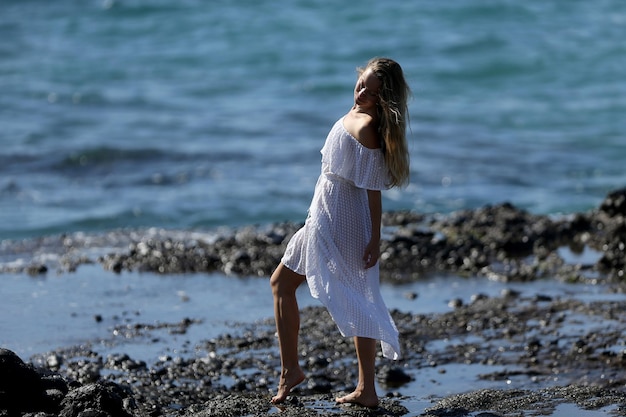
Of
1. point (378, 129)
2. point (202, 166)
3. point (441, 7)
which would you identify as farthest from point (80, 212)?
point (441, 7)

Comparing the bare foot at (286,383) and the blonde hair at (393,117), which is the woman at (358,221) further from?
the bare foot at (286,383)

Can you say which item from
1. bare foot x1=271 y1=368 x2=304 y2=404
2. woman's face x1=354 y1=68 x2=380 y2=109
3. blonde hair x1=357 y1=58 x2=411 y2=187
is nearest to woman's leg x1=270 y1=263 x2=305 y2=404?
bare foot x1=271 y1=368 x2=304 y2=404

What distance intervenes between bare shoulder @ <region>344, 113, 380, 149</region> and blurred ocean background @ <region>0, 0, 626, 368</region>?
11.1 ft

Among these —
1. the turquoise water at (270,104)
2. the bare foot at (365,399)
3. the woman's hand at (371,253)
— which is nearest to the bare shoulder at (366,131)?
the woman's hand at (371,253)

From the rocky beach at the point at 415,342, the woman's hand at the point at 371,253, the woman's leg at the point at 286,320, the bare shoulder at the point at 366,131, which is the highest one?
the bare shoulder at the point at 366,131

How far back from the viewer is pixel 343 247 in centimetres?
627

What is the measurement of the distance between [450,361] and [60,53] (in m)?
19.9

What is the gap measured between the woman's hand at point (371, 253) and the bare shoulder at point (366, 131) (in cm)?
55

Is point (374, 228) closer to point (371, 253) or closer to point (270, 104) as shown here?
point (371, 253)

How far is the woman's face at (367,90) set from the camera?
6.14 meters

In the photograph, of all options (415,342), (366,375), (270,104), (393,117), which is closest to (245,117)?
(270,104)

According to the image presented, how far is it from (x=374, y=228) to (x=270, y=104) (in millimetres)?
14820

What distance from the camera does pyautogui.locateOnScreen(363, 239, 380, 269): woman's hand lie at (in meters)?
6.25

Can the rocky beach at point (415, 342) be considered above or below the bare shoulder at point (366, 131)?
below
